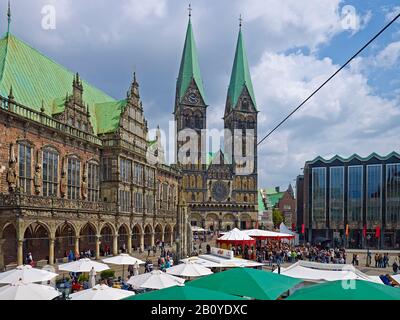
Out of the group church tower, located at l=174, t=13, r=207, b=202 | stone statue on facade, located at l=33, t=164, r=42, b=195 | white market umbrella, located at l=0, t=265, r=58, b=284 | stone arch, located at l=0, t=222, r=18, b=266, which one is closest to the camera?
white market umbrella, located at l=0, t=265, r=58, b=284

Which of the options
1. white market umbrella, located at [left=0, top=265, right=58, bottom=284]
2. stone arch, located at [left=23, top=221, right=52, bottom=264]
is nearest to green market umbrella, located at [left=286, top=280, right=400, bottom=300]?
white market umbrella, located at [left=0, top=265, right=58, bottom=284]

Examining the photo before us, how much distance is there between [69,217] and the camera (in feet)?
103

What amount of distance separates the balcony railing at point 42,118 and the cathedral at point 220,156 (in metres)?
56.2

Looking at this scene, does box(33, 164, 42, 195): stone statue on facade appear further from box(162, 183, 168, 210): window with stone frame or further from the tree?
the tree

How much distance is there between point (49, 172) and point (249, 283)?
25735 millimetres

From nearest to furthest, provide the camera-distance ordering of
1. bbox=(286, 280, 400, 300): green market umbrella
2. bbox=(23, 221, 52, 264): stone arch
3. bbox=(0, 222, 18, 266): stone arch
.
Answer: bbox=(286, 280, 400, 300): green market umbrella → bbox=(0, 222, 18, 266): stone arch → bbox=(23, 221, 52, 264): stone arch

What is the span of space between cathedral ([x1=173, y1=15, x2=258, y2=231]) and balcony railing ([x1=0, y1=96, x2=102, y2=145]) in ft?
184

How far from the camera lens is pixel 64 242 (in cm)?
3447

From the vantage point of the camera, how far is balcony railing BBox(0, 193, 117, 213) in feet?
85.5

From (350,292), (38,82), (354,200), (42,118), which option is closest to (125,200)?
(42,118)

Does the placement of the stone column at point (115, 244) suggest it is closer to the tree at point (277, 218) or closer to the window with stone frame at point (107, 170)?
the window with stone frame at point (107, 170)
